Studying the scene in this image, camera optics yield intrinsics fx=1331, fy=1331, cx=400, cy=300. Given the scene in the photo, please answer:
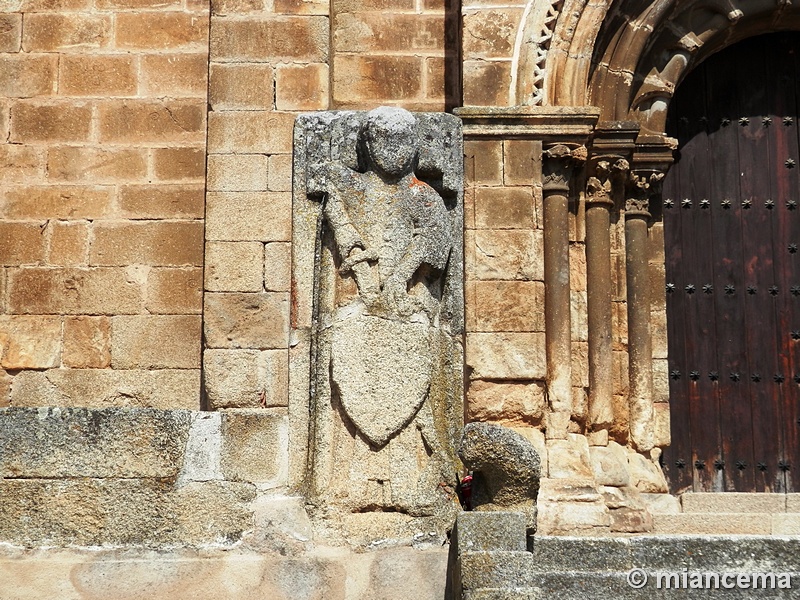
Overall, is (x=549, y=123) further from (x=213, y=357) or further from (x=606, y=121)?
(x=213, y=357)

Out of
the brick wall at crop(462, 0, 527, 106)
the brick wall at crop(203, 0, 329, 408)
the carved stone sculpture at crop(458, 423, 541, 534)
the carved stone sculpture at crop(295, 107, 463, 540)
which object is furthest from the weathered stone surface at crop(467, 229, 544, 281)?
the carved stone sculpture at crop(458, 423, 541, 534)

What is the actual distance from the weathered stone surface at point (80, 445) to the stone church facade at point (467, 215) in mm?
2174

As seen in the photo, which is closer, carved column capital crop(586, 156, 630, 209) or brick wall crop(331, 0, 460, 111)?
carved column capital crop(586, 156, 630, 209)

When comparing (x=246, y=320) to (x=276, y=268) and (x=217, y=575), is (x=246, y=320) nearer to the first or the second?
(x=276, y=268)

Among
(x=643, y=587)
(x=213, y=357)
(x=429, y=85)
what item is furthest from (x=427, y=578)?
(x=429, y=85)

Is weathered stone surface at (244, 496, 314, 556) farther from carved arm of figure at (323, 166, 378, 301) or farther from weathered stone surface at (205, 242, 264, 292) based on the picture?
weathered stone surface at (205, 242, 264, 292)

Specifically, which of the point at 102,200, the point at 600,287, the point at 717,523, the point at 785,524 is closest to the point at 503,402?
the point at 600,287

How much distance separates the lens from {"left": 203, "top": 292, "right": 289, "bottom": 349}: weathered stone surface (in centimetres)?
891

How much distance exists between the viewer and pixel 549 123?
341 inches

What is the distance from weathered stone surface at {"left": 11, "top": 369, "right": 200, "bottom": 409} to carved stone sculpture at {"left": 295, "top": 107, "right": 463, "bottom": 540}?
3.91 m

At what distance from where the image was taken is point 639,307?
9.19 meters

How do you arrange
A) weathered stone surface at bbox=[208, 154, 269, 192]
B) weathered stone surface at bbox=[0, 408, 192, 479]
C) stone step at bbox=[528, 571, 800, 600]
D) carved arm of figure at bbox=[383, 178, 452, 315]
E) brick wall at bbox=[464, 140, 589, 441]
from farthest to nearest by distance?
weathered stone surface at bbox=[208, 154, 269, 192] < brick wall at bbox=[464, 140, 589, 441] < carved arm of figure at bbox=[383, 178, 452, 315] < weathered stone surface at bbox=[0, 408, 192, 479] < stone step at bbox=[528, 571, 800, 600]

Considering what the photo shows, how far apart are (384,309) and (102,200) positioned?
4.67 meters

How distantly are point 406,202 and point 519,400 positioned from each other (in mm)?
2744
